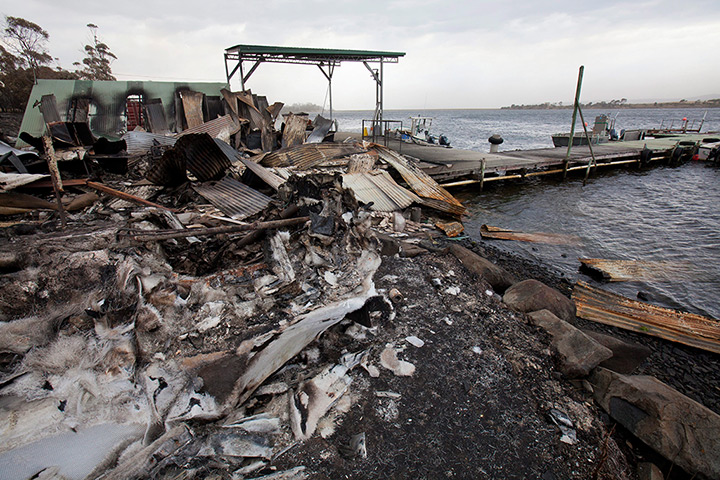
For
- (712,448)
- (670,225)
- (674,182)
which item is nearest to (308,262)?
(712,448)

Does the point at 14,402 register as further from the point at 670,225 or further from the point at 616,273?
the point at 670,225

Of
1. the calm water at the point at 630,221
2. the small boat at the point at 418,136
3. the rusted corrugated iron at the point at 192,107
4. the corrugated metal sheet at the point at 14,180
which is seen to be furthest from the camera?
the small boat at the point at 418,136

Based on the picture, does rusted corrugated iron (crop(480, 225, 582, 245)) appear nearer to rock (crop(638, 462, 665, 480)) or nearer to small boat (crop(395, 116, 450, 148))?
rock (crop(638, 462, 665, 480))

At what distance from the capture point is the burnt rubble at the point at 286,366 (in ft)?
7.91

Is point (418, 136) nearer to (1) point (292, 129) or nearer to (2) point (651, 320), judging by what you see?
(1) point (292, 129)

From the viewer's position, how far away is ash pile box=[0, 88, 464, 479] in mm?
2342

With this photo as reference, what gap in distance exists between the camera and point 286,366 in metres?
3.25

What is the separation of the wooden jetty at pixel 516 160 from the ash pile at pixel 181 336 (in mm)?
9753

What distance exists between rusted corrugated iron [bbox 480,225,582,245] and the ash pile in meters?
6.58

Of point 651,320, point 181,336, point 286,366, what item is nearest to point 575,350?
point 286,366

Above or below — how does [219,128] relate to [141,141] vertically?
above

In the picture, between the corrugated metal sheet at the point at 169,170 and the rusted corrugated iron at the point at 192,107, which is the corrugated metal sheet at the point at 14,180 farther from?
the rusted corrugated iron at the point at 192,107

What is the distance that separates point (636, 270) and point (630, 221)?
211 inches

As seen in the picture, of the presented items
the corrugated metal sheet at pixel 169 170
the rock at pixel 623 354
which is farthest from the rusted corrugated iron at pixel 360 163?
the rock at pixel 623 354
